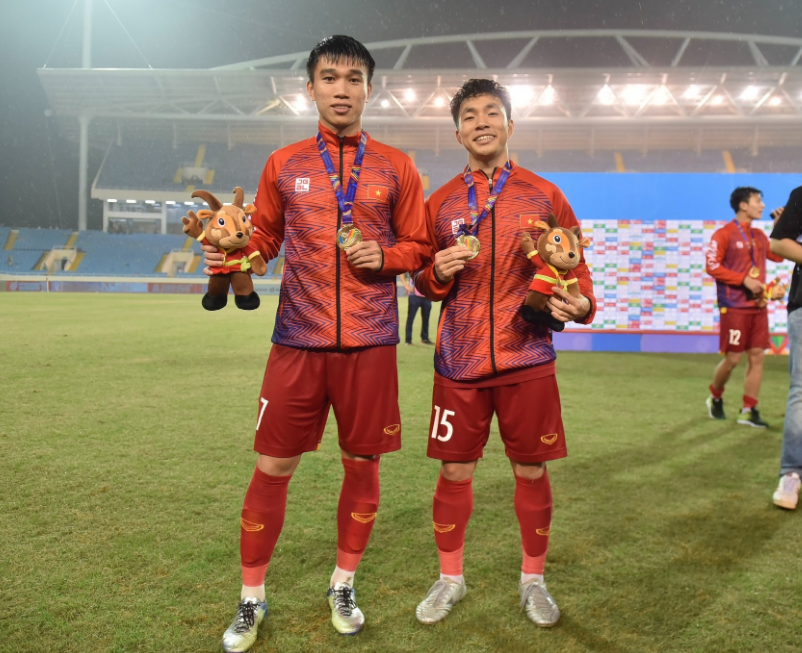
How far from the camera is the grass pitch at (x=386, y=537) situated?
2.07m

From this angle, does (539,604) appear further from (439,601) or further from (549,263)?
(549,263)

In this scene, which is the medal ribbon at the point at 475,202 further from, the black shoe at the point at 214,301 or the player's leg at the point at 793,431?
the player's leg at the point at 793,431

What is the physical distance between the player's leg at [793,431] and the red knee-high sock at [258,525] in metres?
2.64

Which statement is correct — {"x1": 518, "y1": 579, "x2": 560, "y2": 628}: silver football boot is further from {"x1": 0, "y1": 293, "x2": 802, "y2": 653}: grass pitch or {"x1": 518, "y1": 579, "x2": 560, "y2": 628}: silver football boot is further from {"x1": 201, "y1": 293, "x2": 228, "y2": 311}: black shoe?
{"x1": 201, "y1": 293, "x2": 228, "y2": 311}: black shoe

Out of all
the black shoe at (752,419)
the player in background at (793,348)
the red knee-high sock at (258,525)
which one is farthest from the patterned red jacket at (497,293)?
the black shoe at (752,419)

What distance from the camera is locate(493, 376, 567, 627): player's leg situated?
219cm

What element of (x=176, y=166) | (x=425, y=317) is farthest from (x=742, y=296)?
(x=176, y=166)

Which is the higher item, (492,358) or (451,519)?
(492,358)

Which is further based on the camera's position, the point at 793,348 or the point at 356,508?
the point at 793,348

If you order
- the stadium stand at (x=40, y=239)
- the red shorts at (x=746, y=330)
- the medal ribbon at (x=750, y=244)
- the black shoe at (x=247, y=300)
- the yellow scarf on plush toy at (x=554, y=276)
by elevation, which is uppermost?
the stadium stand at (x=40, y=239)

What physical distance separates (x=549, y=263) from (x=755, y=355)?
405cm

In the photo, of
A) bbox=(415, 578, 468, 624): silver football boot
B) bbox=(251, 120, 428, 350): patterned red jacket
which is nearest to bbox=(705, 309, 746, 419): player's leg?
bbox=(415, 578, 468, 624): silver football boot

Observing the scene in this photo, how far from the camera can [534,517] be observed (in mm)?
2250

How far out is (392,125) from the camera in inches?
1307
